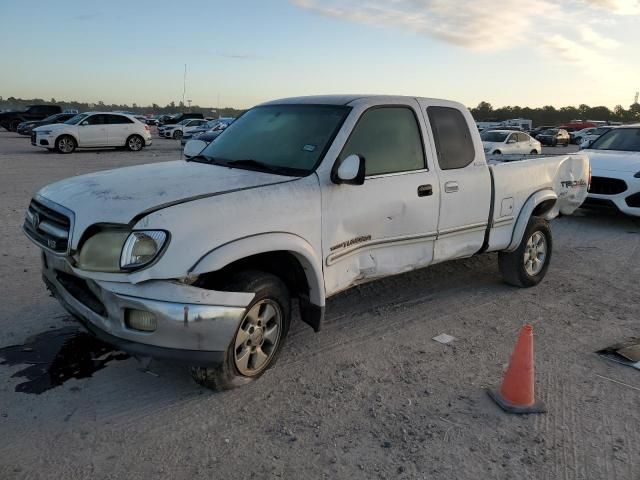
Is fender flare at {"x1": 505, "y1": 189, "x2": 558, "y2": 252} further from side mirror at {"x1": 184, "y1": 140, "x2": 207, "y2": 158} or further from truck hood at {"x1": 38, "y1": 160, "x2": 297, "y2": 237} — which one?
side mirror at {"x1": 184, "y1": 140, "x2": 207, "y2": 158}

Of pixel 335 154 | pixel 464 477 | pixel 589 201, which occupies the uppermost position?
pixel 335 154

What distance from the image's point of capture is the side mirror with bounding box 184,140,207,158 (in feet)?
16.9

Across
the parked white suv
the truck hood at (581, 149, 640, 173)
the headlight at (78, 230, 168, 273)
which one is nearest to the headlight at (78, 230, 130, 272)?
the headlight at (78, 230, 168, 273)

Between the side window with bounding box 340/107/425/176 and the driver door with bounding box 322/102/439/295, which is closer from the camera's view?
the driver door with bounding box 322/102/439/295

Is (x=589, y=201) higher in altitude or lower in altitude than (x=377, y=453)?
higher

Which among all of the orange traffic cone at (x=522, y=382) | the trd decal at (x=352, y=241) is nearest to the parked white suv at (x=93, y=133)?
the trd decal at (x=352, y=241)

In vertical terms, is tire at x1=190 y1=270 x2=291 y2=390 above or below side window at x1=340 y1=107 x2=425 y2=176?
below

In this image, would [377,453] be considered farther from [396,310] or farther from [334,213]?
[396,310]

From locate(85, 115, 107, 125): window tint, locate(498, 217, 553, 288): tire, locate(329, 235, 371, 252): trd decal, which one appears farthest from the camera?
locate(85, 115, 107, 125): window tint

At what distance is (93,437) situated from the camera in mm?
3068

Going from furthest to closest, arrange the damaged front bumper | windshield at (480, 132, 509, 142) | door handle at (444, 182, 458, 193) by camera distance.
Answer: windshield at (480, 132, 509, 142), door handle at (444, 182, 458, 193), the damaged front bumper

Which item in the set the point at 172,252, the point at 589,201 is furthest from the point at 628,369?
the point at 589,201

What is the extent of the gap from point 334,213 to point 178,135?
115ft

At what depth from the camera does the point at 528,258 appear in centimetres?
593
